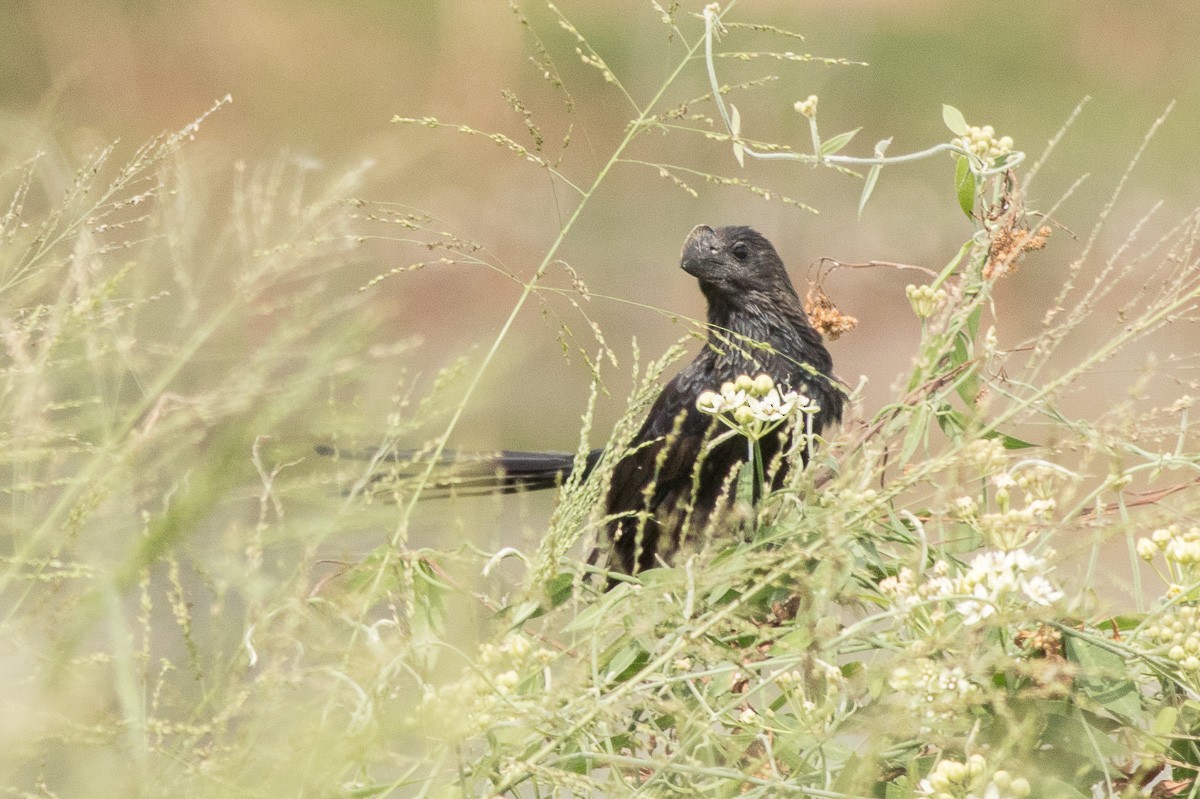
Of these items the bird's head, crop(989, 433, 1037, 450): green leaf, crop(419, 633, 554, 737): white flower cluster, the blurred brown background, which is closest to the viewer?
crop(419, 633, 554, 737): white flower cluster

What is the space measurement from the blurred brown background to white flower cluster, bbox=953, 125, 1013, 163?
14.0ft

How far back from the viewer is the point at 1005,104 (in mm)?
7219

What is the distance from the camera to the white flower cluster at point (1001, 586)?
724 mm

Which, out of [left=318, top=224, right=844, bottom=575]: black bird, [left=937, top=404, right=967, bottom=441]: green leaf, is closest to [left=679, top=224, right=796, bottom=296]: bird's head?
[left=318, top=224, right=844, bottom=575]: black bird

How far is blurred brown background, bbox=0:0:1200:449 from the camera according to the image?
6516 mm

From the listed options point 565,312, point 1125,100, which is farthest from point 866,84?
point 565,312

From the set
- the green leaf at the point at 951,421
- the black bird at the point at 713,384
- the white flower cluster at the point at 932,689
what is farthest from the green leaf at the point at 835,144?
the black bird at the point at 713,384

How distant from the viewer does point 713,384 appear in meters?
2.06

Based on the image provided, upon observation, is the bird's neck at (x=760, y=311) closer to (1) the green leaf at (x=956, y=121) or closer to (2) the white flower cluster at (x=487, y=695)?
(1) the green leaf at (x=956, y=121)

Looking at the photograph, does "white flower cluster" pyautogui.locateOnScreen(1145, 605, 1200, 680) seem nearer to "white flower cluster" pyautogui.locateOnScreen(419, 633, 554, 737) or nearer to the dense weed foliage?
the dense weed foliage

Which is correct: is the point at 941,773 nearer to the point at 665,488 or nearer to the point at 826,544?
the point at 826,544

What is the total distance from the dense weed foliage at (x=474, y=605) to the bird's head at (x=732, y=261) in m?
1.16

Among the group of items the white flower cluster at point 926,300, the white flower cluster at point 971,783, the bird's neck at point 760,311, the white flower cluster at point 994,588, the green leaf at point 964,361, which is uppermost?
the bird's neck at point 760,311

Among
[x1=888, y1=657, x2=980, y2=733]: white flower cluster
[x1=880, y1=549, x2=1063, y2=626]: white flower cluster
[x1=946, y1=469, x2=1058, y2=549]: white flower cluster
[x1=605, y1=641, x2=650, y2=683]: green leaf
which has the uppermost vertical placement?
[x1=946, y1=469, x2=1058, y2=549]: white flower cluster
